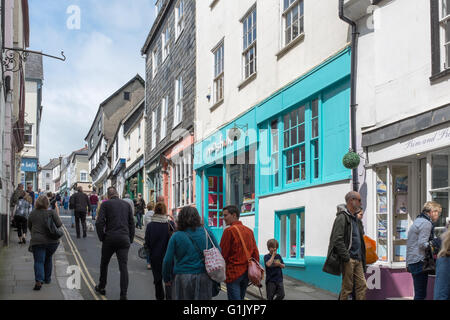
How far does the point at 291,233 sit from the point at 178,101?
37.8 ft

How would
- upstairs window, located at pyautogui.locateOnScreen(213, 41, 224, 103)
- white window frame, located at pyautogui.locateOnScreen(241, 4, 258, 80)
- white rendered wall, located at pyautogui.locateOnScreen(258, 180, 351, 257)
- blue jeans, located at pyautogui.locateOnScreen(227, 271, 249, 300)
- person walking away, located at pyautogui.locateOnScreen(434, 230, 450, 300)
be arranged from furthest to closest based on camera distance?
upstairs window, located at pyautogui.locateOnScreen(213, 41, 224, 103) < white window frame, located at pyautogui.locateOnScreen(241, 4, 258, 80) < white rendered wall, located at pyautogui.locateOnScreen(258, 180, 351, 257) < blue jeans, located at pyautogui.locateOnScreen(227, 271, 249, 300) < person walking away, located at pyautogui.locateOnScreen(434, 230, 450, 300)

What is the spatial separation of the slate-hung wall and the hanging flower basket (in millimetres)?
11410

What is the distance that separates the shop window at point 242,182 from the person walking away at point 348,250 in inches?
294

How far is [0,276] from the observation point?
37.6 ft

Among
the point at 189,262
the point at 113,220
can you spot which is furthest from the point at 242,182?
the point at 189,262

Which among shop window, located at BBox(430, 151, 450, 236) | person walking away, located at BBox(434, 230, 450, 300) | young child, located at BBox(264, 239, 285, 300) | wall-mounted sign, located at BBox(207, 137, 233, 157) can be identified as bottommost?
young child, located at BBox(264, 239, 285, 300)

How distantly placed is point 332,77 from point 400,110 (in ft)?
6.96

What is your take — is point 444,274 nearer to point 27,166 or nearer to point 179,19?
point 179,19

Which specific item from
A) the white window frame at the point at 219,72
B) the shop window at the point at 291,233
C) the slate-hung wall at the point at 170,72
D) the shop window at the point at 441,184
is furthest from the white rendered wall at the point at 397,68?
the slate-hung wall at the point at 170,72

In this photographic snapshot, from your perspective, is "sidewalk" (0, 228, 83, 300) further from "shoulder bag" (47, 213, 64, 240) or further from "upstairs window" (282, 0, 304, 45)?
"upstairs window" (282, 0, 304, 45)

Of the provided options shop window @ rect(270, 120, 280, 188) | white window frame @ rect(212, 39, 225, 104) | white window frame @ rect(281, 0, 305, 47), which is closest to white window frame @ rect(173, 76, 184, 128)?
white window frame @ rect(212, 39, 225, 104)

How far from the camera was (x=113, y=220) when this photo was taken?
9547 millimetres

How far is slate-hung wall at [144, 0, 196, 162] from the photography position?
21.6 metres
